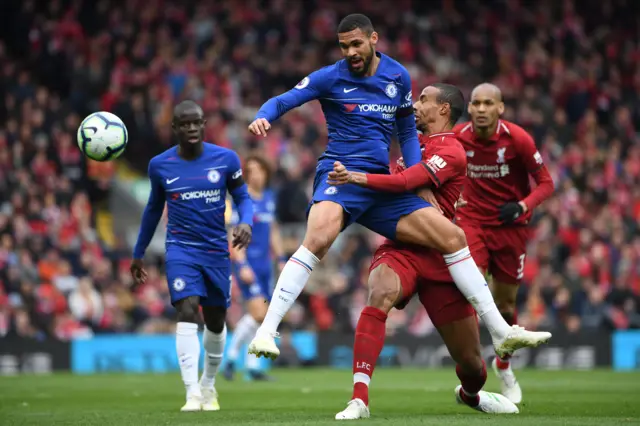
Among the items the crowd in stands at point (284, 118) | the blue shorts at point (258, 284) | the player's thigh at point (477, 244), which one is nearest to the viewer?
the player's thigh at point (477, 244)

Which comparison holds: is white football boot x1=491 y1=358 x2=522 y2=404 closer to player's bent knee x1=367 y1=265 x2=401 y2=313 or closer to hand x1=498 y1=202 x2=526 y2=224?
hand x1=498 y1=202 x2=526 y2=224

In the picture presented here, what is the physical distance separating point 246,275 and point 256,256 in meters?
1.02

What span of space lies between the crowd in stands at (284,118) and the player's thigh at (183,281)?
28.2 feet

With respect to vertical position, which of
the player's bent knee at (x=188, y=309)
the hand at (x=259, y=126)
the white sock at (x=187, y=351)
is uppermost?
the hand at (x=259, y=126)

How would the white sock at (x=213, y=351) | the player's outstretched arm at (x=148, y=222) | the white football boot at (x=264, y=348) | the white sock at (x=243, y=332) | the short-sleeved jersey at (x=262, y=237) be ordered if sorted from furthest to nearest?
the short-sleeved jersey at (x=262, y=237) < the white sock at (x=243, y=332) < the white sock at (x=213, y=351) < the player's outstretched arm at (x=148, y=222) < the white football boot at (x=264, y=348)

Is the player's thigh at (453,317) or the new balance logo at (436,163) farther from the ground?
the new balance logo at (436,163)

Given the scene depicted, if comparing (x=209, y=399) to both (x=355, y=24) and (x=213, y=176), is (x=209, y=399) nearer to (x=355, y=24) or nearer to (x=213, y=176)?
(x=213, y=176)

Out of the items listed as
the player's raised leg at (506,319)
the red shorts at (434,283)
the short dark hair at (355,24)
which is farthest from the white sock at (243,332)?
the short dark hair at (355,24)

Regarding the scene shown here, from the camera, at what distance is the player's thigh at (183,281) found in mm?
9750

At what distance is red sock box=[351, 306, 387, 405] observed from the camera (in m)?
7.79

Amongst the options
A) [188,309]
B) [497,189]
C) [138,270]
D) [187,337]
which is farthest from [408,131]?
[138,270]

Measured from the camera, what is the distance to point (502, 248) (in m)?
10.6

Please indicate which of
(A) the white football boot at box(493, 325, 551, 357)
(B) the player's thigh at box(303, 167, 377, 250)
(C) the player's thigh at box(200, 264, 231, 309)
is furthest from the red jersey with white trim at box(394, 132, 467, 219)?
(C) the player's thigh at box(200, 264, 231, 309)

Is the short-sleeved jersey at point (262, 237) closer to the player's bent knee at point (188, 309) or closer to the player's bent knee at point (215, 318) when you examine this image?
the player's bent knee at point (215, 318)
